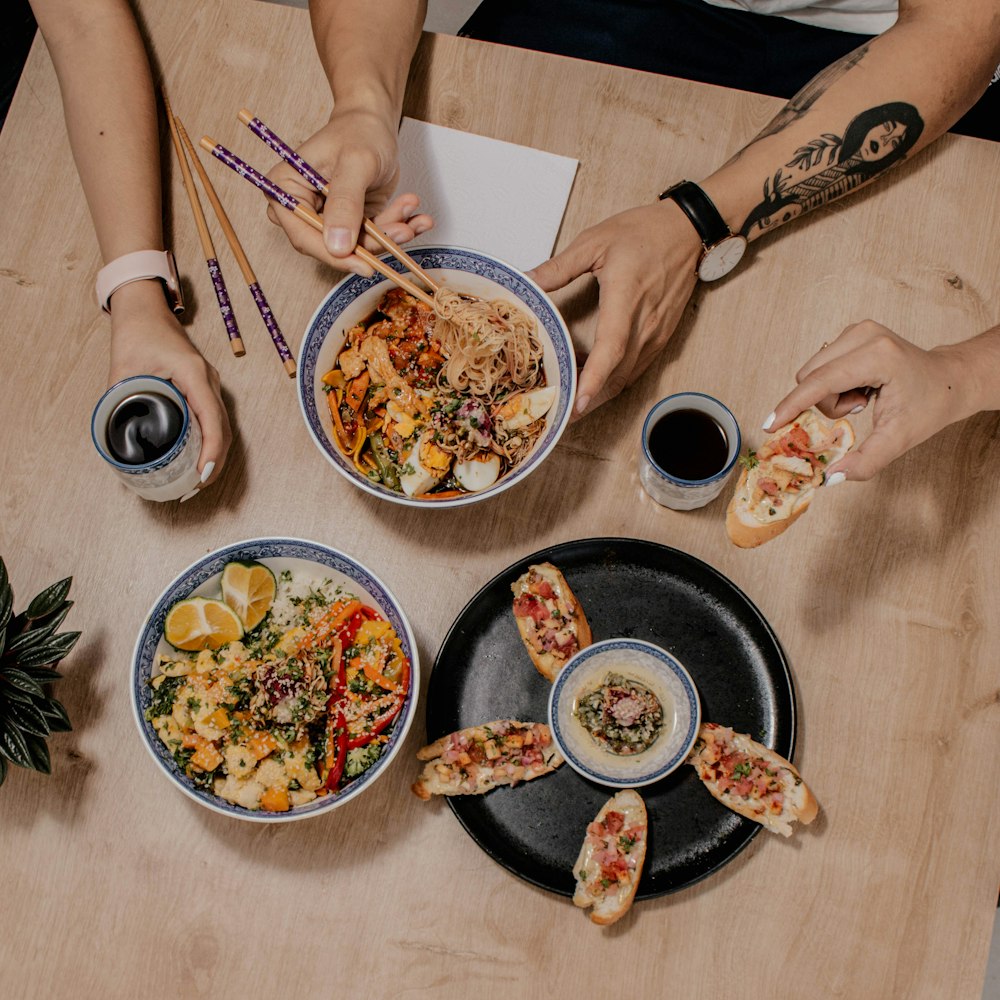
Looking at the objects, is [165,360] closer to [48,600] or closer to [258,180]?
[258,180]

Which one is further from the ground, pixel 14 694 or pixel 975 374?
pixel 975 374

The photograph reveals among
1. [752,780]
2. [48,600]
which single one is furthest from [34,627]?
[752,780]

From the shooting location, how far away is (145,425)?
175 centimetres

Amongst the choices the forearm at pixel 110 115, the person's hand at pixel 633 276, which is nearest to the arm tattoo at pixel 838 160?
the person's hand at pixel 633 276

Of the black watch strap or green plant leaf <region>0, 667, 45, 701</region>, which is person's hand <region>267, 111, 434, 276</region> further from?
green plant leaf <region>0, 667, 45, 701</region>

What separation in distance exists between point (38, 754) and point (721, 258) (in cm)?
183

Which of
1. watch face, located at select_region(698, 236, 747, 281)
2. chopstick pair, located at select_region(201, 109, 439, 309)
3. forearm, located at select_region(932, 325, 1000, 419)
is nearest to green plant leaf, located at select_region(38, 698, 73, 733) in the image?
chopstick pair, located at select_region(201, 109, 439, 309)

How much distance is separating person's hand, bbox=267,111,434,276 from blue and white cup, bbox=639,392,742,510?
2.16 feet

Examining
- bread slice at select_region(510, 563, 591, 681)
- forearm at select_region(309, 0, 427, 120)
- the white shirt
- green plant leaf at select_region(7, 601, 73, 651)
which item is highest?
the white shirt

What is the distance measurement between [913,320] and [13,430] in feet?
7.04

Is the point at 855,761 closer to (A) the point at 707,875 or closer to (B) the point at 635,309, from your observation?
(A) the point at 707,875

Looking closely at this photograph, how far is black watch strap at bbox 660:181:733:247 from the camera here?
76.7 inches

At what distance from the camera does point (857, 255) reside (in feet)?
6.66

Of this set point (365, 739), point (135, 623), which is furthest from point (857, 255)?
point (135, 623)
